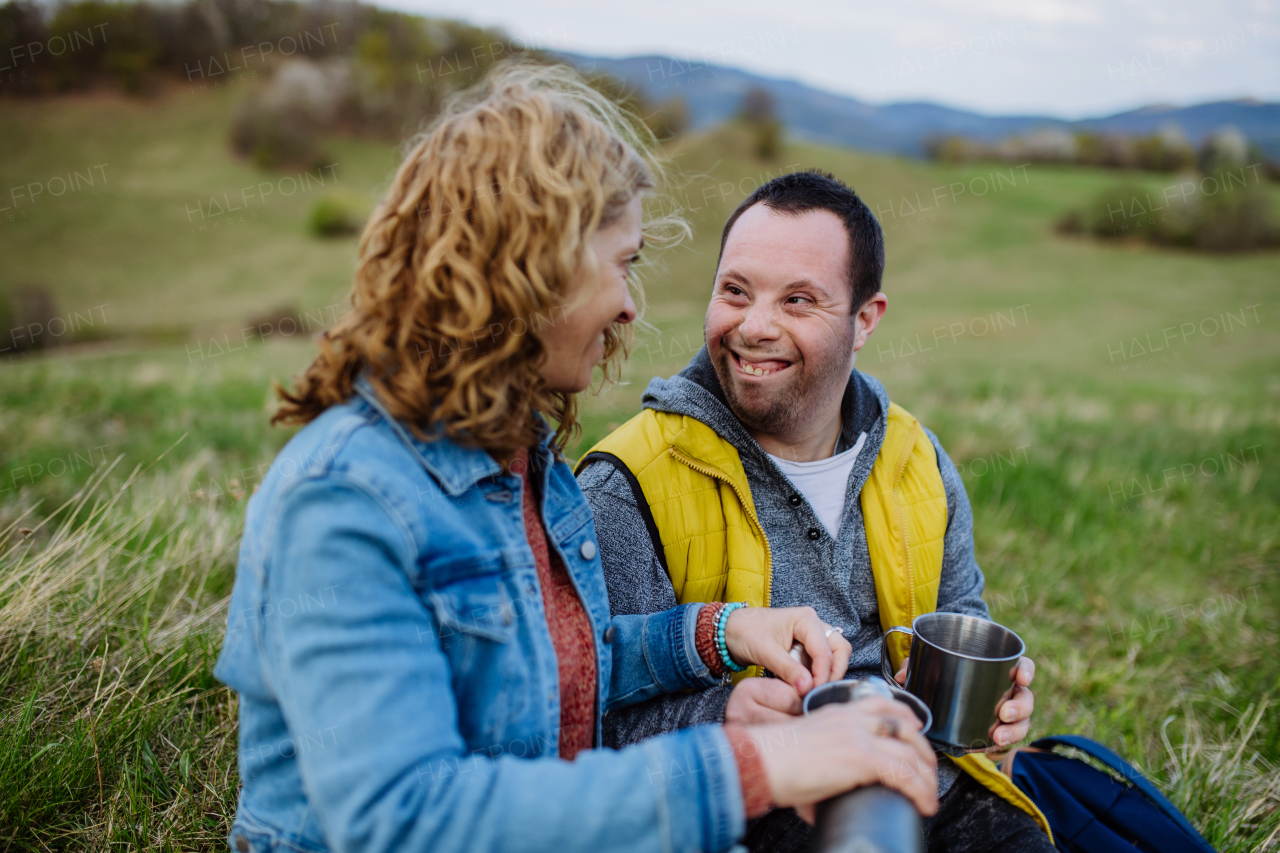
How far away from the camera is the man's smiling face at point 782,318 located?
2525 millimetres

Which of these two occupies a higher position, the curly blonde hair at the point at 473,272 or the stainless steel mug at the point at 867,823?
the curly blonde hair at the point at 473,272

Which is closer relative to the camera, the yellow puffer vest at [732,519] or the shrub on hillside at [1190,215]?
the yellow puffer vest at [732,519]

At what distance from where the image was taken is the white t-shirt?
2611mm

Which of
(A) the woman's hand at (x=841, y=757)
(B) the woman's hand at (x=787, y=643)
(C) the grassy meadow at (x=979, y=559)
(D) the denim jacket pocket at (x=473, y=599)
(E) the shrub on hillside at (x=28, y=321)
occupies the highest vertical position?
(D) the denim jacket pocket at (x=473, y=599)

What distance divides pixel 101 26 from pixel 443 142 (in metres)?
47.5

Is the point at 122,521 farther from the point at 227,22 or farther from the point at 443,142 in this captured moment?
the point at 227,22

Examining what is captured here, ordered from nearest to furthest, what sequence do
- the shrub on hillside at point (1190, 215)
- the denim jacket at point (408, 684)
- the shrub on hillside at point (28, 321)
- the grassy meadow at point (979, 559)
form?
the denim jacket at point (408, 684) → the grassy meadow at point (979, 559) → the shrub on hillside at point (28, 321) → the shrub on hillside at point (1190, 215)

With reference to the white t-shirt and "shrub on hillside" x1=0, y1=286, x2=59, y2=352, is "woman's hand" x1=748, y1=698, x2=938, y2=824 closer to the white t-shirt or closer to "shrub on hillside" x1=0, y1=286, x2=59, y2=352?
the white t-shirt

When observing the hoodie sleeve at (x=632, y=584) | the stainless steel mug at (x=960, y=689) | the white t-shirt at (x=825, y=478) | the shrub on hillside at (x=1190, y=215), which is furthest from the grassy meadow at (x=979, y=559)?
the shrub on hillside at (x=1190, y=215)

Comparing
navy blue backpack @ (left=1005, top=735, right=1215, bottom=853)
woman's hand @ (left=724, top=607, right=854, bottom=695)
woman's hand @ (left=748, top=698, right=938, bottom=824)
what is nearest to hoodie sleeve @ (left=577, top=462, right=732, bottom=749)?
woman's hand @ (left=724, top=607, right=854, bottom=695)

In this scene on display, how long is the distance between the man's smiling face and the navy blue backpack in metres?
1.46

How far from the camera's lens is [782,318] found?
254 cm

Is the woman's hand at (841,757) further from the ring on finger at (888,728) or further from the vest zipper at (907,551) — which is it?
the vest zipper at (907,551)

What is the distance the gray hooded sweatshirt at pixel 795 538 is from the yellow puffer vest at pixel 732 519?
55 mm
